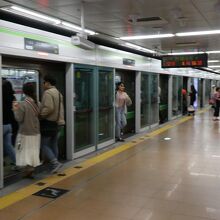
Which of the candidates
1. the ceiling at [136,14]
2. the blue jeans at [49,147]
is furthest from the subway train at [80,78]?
the blue jeans at [49,147]

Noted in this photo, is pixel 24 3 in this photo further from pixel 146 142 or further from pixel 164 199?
pixel 146 142

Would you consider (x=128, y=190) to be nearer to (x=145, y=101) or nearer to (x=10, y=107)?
(x=10, y=107)

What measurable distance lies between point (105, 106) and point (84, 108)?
1.11 m

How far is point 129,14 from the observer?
17.3 feet

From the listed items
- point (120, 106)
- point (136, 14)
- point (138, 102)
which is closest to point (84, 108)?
point (120, 106)

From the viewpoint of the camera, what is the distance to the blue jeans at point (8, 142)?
490 cm

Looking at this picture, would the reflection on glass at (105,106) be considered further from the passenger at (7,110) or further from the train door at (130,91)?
the passenger at (7,110)

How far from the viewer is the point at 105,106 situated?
7789 mm

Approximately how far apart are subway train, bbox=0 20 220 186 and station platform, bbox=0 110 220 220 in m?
0.68

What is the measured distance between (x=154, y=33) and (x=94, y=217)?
4817 mm

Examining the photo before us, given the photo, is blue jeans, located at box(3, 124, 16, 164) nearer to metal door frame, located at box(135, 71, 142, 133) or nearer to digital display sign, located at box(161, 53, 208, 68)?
metal door frame, located at box(135, 71, 142, 133)

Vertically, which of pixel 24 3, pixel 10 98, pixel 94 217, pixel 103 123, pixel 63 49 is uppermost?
pixel 24 3

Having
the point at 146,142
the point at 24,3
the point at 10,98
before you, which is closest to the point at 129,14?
the point at 24,3

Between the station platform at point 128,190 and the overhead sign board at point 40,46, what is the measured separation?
2060 mm
